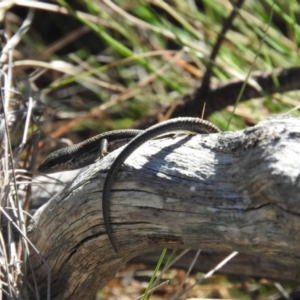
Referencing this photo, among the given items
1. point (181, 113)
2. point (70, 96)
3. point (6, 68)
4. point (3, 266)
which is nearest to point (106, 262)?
point (3, 266)

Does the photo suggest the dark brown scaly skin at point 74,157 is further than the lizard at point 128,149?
Yes

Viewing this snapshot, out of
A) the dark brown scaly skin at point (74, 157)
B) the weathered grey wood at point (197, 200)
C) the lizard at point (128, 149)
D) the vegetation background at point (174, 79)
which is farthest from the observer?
the vegetation background at point (174, 79)

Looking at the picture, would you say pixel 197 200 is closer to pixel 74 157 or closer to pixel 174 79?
pixel 74 157

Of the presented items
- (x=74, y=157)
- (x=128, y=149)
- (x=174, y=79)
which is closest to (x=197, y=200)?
(x=128, y=149)

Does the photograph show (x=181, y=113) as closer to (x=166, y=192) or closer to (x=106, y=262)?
(x=106, y=262)

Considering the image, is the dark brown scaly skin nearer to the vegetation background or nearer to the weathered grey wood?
the vegetation background

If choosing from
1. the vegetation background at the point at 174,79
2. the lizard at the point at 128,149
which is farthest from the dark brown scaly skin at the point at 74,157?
the lizard at the point at 128,149

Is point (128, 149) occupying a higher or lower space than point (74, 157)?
higher

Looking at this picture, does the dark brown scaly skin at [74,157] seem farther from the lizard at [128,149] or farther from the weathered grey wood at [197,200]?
the lizard at [128,149]

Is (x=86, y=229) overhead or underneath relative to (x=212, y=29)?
underneath
